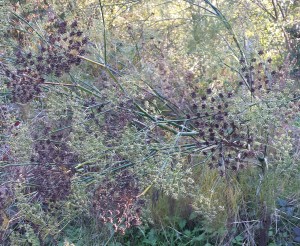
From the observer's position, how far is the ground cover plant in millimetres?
3535

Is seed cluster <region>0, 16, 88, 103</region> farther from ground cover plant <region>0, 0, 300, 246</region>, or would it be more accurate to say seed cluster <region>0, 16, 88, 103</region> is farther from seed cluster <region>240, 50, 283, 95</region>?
seed cluster <region>240, 50, 283, 95</region>

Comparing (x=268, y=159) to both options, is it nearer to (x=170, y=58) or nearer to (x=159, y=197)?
(x=159, y=197)

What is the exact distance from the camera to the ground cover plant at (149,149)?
354cm

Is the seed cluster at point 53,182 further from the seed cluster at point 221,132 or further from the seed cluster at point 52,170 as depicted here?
the seed cluster at point 221,132

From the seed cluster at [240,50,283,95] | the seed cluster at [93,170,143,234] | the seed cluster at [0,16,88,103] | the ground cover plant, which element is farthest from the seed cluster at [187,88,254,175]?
the seed cluster at [0,16,88,103]

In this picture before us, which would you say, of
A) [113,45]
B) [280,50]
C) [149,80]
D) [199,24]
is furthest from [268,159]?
[280,50]

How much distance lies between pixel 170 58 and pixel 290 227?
2151 mm

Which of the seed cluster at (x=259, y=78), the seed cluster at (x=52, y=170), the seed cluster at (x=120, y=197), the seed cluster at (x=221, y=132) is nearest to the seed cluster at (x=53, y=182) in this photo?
the seed cluster at (x=52, y=170)

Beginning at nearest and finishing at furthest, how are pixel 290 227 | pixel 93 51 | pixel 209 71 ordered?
pixel 290 227
pixel 93 51
pixel 209 71

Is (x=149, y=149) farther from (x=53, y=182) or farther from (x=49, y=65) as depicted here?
(x=49, y=65)

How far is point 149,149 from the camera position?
140 inches

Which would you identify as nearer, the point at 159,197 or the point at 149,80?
the point at 159,197

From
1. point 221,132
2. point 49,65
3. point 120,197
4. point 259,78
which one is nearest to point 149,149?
point 120,197

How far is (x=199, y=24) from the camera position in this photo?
7211mm
